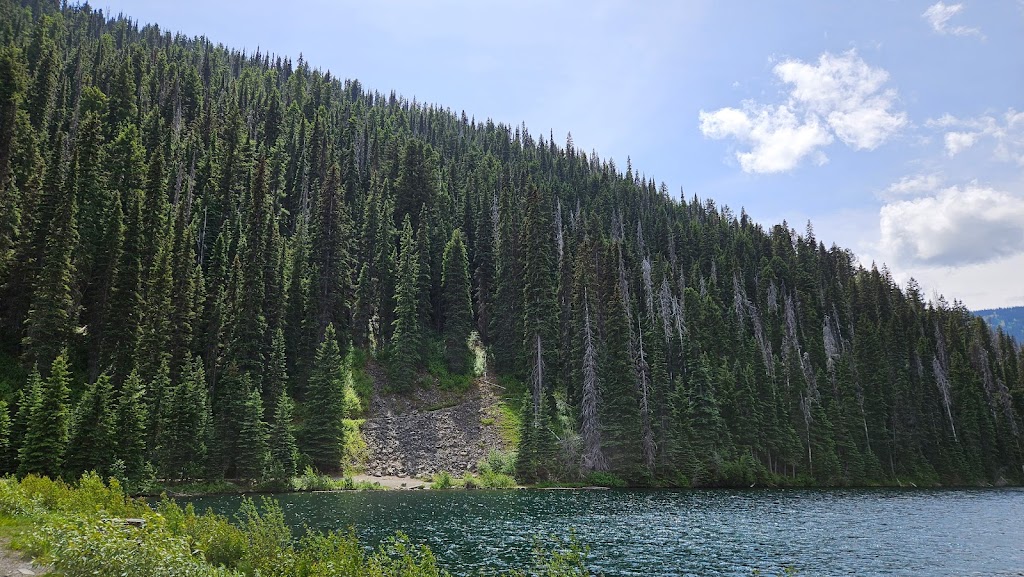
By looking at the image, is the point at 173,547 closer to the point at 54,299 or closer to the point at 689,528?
the point at 689,528

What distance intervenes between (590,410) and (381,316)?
39.2 m

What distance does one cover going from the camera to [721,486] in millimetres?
72188

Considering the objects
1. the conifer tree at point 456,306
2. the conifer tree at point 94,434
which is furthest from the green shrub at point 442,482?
the conifer tree at point 94,434

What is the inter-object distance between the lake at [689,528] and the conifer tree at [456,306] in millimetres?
32788

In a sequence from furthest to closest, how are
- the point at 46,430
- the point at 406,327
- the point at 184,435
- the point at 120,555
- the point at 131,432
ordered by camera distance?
1. the point at 406,327
2. the point at 184,435
3. the point at 131,432
4. the point at 46,430
5. the point at 120,555

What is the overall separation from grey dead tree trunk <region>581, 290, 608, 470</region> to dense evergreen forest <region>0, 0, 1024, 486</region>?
387mm

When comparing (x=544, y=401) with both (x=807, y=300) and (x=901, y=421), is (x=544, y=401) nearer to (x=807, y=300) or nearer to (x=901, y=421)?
(x=901, y=421)

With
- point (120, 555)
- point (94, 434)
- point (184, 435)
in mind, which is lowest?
point (120, 555)

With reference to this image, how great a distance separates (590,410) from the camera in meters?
71.7

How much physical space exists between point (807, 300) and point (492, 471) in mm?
88116

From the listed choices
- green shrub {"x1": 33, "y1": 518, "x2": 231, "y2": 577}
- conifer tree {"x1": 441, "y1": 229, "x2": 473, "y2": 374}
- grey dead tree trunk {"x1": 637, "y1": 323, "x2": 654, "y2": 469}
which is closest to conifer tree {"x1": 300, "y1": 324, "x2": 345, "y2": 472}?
conifer tree {"x1": 441, "y1": 229, "x2": 473, "y2": 374}

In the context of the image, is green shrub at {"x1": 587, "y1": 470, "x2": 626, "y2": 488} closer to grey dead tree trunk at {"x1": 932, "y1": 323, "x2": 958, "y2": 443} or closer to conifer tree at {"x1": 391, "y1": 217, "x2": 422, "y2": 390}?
conifer tree at {"x1": 391, "y1": 217, "x2": 422, "y2": 390}

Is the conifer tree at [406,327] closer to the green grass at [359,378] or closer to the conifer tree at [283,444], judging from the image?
the green grass at [359,378]

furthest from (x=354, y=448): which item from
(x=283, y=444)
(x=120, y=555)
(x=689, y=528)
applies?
(x=120, y=555)
